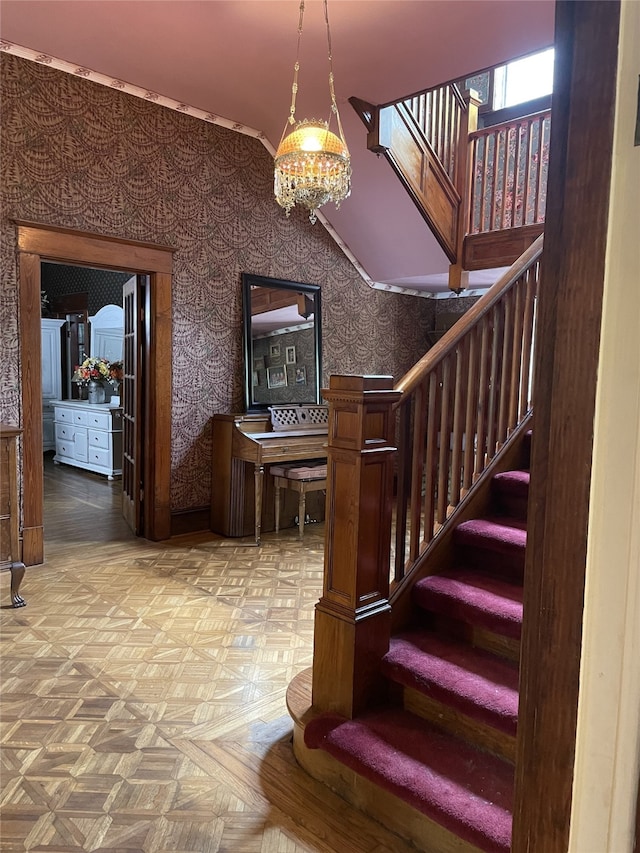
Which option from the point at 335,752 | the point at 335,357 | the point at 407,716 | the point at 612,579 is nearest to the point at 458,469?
the point at 407,716

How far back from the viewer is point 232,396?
17.1 feet

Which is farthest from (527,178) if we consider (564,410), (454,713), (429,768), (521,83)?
(564,410)

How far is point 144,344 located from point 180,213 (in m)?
1.06

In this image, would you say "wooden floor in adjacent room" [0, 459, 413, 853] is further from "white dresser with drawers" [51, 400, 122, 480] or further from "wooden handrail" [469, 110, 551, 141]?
"wooden handrail" [469, 110, 551, 141]

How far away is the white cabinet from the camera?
28.6 feet

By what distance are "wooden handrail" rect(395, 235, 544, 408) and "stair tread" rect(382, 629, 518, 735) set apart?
2.90ft

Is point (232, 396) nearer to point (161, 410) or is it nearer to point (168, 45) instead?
point (161, 410)

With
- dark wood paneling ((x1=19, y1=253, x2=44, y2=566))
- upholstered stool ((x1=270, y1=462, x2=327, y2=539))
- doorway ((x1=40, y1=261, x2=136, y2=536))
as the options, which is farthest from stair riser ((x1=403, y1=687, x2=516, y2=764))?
doorway ((x1=40, y1=261, x2=136, y2=536))

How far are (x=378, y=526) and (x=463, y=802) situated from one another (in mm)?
840

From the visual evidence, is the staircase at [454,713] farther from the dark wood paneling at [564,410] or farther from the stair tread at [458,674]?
the dark wood paneling at [564,410]

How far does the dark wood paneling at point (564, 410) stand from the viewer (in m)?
0.66

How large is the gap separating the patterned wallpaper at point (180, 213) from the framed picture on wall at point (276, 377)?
277 mm

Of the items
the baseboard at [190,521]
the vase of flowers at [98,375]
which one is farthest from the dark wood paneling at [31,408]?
the vase of flowers at [98,375]

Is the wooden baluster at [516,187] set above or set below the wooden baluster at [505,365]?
above
